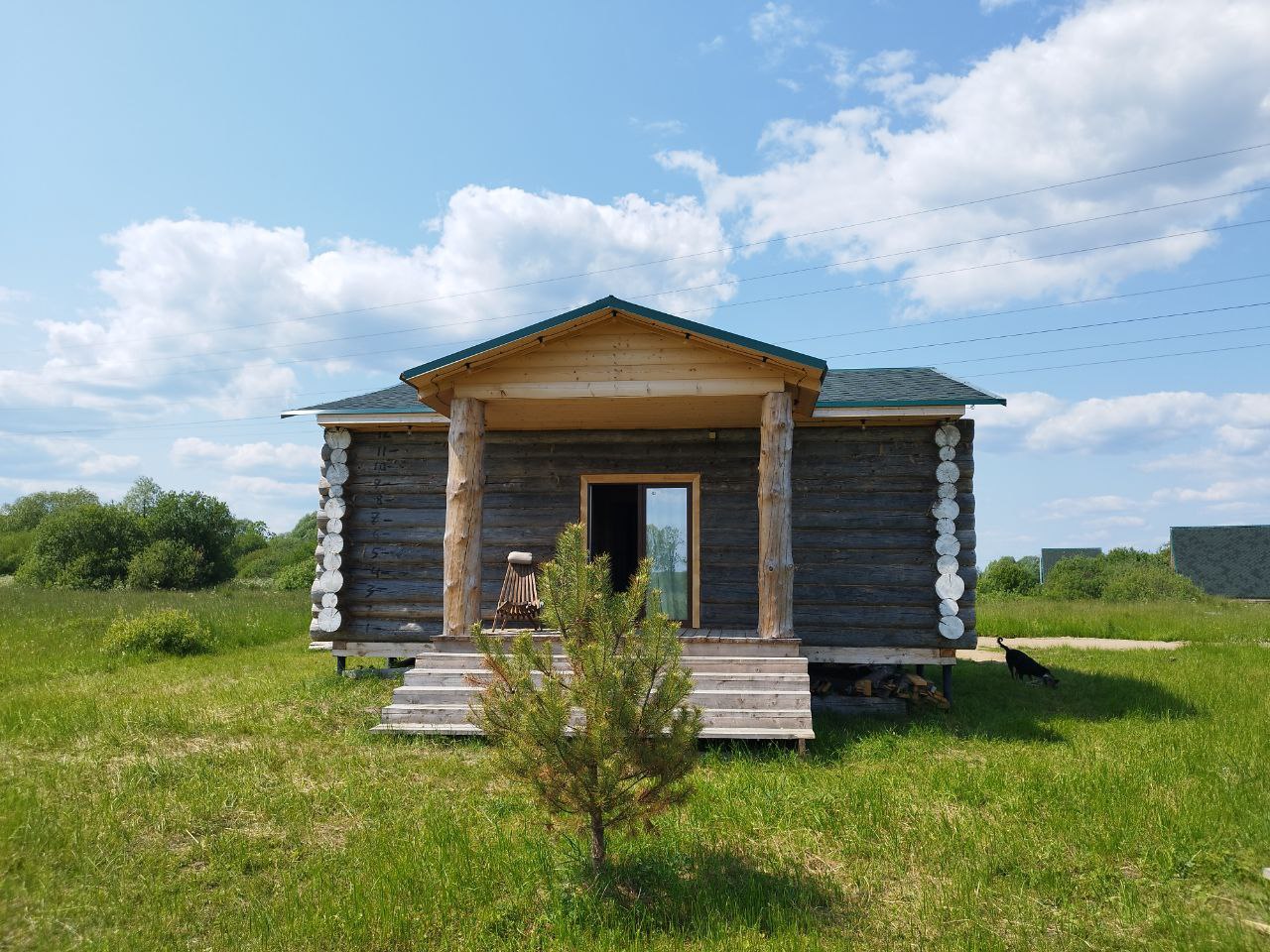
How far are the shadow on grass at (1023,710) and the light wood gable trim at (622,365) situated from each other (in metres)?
4.21

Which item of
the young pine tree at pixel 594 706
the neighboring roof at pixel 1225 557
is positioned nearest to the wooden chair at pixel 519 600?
the young pine tree at pixel 594 706

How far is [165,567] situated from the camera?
142ft

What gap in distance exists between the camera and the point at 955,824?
6.66 metres

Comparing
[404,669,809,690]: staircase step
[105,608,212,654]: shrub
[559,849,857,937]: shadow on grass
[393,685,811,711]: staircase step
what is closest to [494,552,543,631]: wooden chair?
[404,669,809,690]: staircase step

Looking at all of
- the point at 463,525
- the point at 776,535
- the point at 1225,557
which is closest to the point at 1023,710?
the point at 776,535

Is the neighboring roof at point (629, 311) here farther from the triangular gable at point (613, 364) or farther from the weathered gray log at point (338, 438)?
the weathered gray log at point (338, 438)

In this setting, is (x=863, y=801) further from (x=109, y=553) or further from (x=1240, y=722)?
(x=109, y=553)

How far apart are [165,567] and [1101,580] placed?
1797 inches

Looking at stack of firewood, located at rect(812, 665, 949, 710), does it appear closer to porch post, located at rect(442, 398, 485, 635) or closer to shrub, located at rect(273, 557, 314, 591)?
porch post, located at rect(442, 398, 485, 635)

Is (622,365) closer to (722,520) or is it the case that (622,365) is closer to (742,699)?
(722,520)

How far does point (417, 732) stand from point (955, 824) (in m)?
5.51

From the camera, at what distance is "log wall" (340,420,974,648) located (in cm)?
1229

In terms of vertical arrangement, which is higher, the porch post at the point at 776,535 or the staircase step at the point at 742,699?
the porch post at the point at 776,535

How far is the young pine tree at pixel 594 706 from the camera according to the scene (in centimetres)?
508
